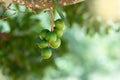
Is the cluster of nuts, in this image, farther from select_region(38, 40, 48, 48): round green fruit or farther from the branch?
the branch

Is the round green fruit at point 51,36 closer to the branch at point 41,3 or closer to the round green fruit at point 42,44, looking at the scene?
the round green fruit at point 42,44

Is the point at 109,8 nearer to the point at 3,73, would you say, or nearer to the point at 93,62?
the point at 3,73

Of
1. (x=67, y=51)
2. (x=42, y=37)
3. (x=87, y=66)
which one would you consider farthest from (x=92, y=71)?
(x=42, y=37)

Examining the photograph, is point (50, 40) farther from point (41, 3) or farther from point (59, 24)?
point (41, 3)

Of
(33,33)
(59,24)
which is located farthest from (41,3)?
(33,33)

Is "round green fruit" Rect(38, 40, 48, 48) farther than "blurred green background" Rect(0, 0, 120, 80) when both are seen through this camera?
No

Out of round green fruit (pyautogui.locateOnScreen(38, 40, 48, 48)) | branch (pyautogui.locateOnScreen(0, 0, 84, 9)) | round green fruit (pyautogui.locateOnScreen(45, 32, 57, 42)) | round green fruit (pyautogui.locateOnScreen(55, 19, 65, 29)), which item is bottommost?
round green fruit (pyautogui.locateOnScreen(38, 40, 48, 48))

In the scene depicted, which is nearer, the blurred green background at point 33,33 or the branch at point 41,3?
the branch at point 41,3

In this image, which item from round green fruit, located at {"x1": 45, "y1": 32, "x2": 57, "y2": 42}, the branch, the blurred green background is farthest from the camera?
the blurred green background

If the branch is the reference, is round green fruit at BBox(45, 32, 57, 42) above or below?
below

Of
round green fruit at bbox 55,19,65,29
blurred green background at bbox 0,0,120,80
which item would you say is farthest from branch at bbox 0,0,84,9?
blurred green background at bbox 0,0,120,80

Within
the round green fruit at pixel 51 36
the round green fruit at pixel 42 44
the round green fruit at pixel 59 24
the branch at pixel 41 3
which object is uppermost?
the branch at pixel 41 3

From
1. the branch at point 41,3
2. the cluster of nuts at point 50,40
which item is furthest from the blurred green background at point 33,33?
the branch at point 41,3
